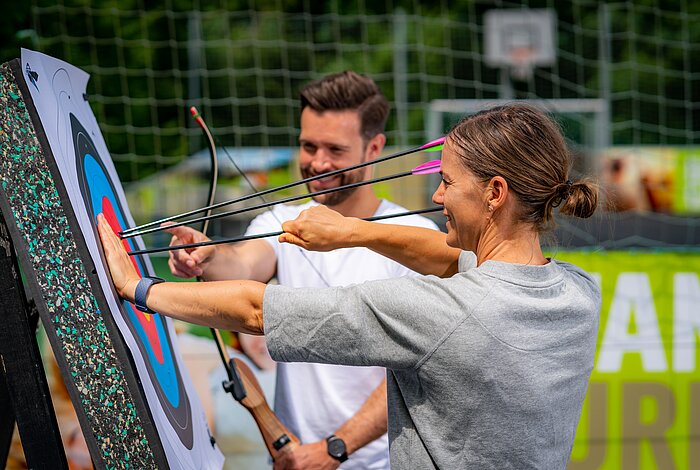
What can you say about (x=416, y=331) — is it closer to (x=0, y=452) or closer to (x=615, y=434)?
(x=0, y=452)

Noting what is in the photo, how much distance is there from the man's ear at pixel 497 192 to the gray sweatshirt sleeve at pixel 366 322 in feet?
0.47

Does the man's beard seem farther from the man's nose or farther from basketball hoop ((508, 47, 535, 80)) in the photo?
basketball hoop ((508, 47, 535, 80))

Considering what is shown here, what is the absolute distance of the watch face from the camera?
1.77m

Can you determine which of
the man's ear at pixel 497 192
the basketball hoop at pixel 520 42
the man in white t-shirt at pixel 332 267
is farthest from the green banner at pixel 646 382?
the basketball hoop at pixel 520 42

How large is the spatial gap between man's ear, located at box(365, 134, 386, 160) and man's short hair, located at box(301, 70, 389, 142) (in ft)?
0.04

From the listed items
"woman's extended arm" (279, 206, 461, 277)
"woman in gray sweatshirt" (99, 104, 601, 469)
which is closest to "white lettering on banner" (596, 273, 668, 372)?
"woman's extended arm" (279, 206, 461, 277)

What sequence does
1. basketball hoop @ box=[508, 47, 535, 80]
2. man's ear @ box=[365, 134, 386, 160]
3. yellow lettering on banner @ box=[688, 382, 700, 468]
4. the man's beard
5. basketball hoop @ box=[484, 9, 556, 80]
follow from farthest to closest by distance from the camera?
basketball hoop @ box=[508, 47, 535, 80], basketball hoop @ box=[484, 9, 556, 80], yellow lettering on banner @ box=[688, 382, 700, 468], man's ear @ box=[365, 134, 386, 160], the man's beard

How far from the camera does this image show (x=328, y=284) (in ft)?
6.17

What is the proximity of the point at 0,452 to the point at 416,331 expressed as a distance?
812 mm

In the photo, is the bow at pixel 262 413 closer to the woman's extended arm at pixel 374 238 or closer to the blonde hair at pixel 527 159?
the woman's extended arm at pixel 374 238

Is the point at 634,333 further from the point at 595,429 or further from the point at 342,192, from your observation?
the point at 342,192

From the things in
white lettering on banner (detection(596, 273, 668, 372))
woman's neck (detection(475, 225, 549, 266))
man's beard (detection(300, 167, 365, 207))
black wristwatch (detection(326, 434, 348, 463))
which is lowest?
white lettering on banner (detection(596, 273, 668, 372))

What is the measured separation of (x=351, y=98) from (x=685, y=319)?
1.70 metres

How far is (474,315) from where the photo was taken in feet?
3.61
